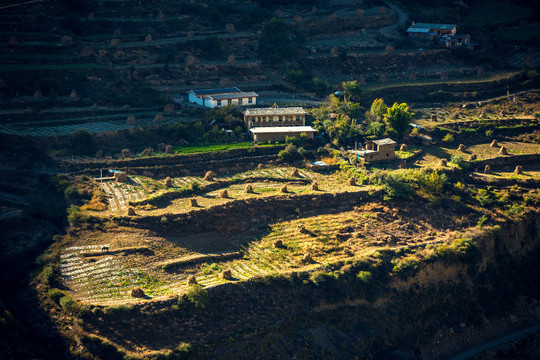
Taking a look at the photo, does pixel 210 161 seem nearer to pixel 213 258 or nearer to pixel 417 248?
pixel 213 258

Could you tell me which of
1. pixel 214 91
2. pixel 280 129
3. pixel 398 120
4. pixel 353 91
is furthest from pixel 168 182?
pixel 353 91

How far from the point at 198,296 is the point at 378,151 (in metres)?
24.1

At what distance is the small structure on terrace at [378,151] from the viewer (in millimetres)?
57000

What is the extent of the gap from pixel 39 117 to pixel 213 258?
25189 mm

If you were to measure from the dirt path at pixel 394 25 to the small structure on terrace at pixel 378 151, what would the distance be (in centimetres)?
2892

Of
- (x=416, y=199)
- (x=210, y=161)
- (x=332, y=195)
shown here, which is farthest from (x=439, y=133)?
(x=210, y=161)

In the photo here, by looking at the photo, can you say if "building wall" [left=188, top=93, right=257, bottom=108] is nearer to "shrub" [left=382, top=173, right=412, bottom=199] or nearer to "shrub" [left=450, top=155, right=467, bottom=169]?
"shrub" [left=382, top=173, right=412, bottom=199]

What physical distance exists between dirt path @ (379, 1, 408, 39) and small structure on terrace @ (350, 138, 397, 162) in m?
28.9

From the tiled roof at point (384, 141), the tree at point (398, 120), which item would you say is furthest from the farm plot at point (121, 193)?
the tree at point (398, 120)

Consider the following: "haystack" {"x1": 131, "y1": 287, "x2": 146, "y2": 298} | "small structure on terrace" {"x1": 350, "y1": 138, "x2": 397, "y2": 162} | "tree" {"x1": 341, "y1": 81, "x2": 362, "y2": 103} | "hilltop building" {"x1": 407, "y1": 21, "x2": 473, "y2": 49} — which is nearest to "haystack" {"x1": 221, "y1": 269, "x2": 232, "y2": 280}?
"haystack" {"x1": 131, "y1": 287, "x2": 146, "y2": 298}

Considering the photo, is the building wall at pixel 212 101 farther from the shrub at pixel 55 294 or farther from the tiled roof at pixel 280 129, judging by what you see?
the shrub at pixel 55 294

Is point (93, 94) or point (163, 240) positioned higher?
point (93, 94)

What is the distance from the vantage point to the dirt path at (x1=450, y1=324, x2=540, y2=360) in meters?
44.3

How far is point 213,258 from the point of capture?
4500 cm
